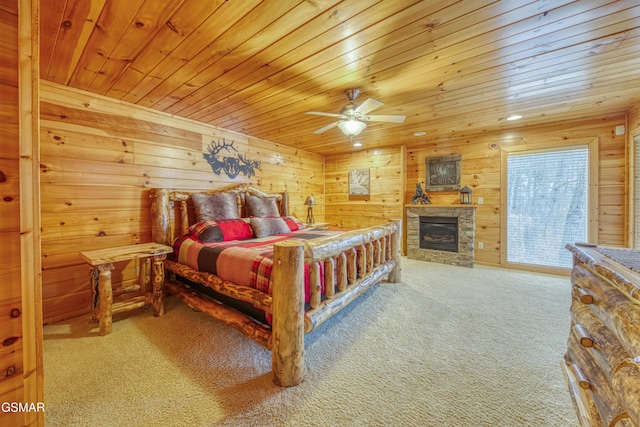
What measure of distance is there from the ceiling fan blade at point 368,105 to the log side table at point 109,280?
8.18 feet

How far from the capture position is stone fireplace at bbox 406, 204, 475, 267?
14.1 feet

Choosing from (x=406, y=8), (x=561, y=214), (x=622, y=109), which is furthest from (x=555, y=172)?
(x=406, y=8)

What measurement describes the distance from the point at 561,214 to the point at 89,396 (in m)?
5.81

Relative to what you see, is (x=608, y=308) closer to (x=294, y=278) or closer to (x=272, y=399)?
(x=294, y=278)

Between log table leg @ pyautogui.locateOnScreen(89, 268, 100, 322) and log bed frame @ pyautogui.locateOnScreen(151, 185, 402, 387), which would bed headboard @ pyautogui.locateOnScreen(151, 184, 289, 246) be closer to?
log bed frame @ pyautogui.locateOnScreen(151, 185, 402, 387)

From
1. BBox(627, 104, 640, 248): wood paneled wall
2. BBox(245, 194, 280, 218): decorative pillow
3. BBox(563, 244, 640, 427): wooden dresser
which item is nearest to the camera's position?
BBox(563, 244, 640, 427): wooden dresser

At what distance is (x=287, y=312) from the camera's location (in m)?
1.54

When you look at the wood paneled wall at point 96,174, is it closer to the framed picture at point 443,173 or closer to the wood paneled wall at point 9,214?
the wood paneled wall at point 9,214

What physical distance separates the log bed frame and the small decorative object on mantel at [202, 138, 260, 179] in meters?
0.45

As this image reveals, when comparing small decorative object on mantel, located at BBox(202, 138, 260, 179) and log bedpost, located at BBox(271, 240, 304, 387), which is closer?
log bedpost, located at BBox(271, 240, 304, 387)

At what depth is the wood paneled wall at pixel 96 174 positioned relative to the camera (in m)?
2.38

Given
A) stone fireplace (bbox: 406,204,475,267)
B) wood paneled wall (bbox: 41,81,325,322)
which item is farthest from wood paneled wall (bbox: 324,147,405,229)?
wood paneled wall (bbox: 41,81,325,322)
